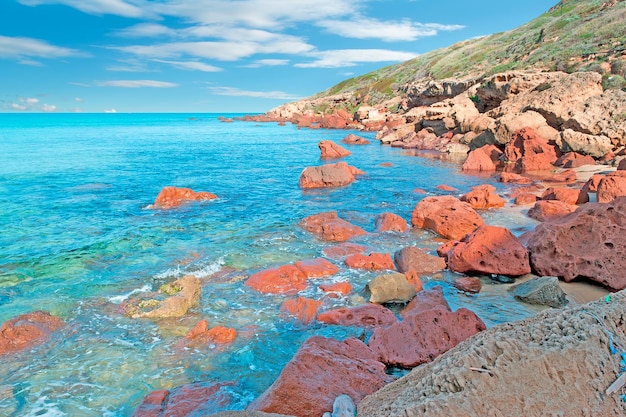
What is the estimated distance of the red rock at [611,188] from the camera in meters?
14.6

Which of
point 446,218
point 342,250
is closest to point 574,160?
point 446,218

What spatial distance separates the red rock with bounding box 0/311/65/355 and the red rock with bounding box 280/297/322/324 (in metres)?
4.66

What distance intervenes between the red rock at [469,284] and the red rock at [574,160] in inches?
695

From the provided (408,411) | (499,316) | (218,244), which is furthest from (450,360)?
(218,244)

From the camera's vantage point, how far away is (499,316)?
28.1 feet

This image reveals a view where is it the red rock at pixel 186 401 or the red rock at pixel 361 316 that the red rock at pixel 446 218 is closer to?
the red rock at pixel 361 316

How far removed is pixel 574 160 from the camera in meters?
23.9

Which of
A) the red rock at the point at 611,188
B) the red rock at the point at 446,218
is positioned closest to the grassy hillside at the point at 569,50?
the red rock at the point at 611,188

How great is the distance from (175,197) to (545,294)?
15.7m

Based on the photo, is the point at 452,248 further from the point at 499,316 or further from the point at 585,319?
the point at 585,319

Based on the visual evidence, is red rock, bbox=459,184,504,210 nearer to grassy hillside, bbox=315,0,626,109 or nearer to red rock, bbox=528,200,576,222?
red rock, bbox=528,200,576,222

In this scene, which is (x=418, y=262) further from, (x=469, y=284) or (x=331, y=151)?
(x=331, y=151)

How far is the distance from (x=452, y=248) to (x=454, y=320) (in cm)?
480

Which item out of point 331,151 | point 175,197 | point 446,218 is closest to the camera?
point 446,218
